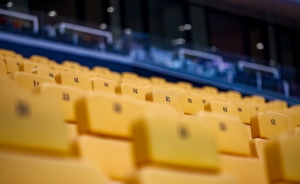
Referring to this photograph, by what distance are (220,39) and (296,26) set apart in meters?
1.89

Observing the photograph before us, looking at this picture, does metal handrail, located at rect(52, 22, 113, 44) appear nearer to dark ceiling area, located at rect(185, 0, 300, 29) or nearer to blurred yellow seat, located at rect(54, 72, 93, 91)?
dark ceiling area, located at rect(185, 0, 300, 29)

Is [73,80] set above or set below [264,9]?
below

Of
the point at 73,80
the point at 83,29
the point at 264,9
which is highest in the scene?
the point at 264,9

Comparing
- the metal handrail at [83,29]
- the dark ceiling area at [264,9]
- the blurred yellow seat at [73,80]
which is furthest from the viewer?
the dark ceiling area at [264,9]

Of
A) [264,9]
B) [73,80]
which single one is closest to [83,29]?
[264,9]

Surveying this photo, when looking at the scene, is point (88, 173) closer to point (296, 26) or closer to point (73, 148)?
point (73, 148)

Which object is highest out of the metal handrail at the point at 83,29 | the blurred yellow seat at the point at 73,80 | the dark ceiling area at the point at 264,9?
the dark ceiling area at the point at 264,9

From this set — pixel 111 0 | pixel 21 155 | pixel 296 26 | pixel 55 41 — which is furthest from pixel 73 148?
pixel 296 26

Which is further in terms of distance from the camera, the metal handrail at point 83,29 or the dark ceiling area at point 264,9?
the dark ceiling area at point 264,9

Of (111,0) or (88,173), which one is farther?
(111,0)

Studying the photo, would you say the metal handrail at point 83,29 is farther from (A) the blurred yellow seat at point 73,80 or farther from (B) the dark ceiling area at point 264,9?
(A) the blurred yellow seat at point 73,80

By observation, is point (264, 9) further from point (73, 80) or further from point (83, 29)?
point (73, 80)

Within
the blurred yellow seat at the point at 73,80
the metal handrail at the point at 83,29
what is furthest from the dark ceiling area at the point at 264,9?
the blurred yellow seat at the point at 73,80

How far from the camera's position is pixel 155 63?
9.59m
